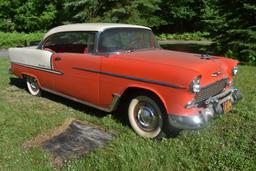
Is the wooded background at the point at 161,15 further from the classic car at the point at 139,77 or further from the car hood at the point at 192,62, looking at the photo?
the car hood at the point at 192,62

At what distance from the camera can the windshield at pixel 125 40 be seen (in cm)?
535

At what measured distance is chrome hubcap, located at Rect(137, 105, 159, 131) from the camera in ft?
Result: 15.5

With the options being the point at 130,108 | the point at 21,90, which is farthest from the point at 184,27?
the point at 130,108

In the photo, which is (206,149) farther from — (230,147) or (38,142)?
(38,142)

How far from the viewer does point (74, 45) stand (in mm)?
6301

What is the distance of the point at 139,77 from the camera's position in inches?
182

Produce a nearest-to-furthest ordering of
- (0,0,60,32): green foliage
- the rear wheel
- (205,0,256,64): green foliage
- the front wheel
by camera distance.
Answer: the front wheel → the rear wheel → (205,0,256,64): green foliage → (0,0,60,32): green foliage

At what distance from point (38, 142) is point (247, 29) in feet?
27.3

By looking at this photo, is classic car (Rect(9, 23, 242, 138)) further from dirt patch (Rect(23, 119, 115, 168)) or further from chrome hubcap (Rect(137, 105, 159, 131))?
dirt patch (Rect(23, 119, 115, 168))

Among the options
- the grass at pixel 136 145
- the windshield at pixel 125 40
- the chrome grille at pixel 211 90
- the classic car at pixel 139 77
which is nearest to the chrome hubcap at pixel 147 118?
the classic car at pixel 139 77

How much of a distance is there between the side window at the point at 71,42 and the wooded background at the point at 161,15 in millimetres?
6463

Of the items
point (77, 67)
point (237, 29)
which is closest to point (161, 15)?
point (237, 29)

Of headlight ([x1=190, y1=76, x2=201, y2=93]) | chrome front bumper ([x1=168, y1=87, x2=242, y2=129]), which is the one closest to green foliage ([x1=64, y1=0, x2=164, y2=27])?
chrome front bumper ([x1=168, y1=87, x2=242, y2=129])

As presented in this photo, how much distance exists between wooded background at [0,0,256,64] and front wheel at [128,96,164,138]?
271 inches
